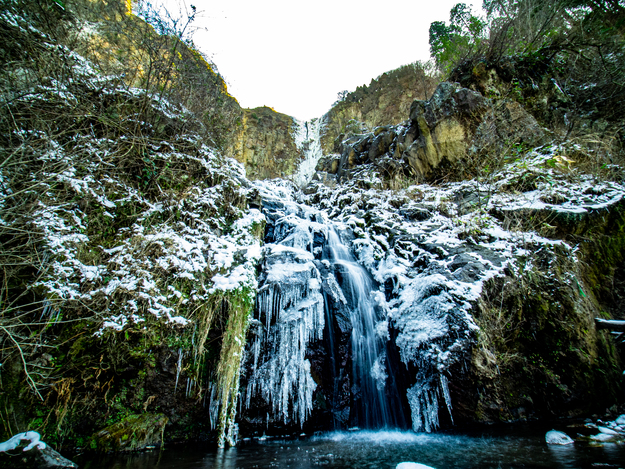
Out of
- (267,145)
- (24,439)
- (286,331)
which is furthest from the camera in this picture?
(267,145)

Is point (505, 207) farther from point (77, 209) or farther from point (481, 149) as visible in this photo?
point (77, 209)

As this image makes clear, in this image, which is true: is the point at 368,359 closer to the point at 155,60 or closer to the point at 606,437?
the point at 606,437

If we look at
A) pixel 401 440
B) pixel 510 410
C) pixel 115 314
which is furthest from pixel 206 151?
pixel 510 410

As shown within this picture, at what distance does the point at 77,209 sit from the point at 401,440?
6.08 m

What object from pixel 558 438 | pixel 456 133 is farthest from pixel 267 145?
pixel 558 438

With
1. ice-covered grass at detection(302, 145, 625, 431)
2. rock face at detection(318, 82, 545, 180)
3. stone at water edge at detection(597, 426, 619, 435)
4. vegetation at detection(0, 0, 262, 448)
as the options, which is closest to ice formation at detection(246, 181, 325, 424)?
vegetation at detection(0, 0, 262, 448)

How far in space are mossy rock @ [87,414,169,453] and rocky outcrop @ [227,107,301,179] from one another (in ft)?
47.4

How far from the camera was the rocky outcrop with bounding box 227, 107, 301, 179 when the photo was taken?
17016 mm

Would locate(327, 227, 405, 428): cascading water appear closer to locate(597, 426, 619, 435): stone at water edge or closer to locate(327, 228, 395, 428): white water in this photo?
locate(327, 228, 395, 428): white water

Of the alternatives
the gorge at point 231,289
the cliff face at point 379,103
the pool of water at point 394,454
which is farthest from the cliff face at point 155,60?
the cliff face at point 379,103

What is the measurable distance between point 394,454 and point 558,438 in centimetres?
196

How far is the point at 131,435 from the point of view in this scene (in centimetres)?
323

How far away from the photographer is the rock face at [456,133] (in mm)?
7207

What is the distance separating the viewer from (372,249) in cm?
604
